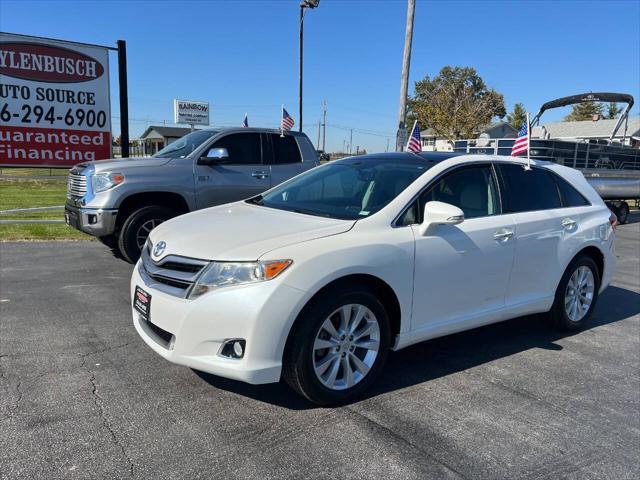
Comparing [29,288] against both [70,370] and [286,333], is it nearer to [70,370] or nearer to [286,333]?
[70,370]

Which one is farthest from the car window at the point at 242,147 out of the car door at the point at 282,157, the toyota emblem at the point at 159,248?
the toyota emblem at the point at 159,248

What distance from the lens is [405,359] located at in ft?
14.1

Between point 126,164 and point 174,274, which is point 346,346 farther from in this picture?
point 126,164

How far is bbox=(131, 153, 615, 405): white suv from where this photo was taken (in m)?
3.09

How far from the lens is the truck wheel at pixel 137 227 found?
6.92 m

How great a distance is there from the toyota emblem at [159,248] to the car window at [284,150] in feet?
15.1

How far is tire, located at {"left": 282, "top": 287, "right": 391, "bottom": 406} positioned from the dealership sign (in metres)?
9.93

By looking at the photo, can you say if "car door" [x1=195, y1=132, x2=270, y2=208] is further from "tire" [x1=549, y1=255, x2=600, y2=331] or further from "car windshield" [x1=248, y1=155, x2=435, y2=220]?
"tire" [x1=549, y1=255, x2=600, y2=331]

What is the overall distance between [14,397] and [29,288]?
9.89 feet

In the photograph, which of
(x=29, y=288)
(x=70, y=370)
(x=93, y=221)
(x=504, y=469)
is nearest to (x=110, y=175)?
(x=93, y=221)

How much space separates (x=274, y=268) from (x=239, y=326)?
1.28 ft

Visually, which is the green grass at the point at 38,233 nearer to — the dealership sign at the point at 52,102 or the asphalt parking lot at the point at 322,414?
the dealership sign at the point at 52,102

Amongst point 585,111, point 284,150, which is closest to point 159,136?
point 585,111

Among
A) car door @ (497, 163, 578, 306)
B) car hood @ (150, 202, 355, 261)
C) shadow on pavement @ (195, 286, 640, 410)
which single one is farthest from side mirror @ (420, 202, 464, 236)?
shadow on pavement @ (195, 286, 640, 410)
